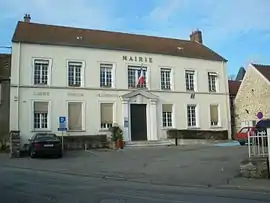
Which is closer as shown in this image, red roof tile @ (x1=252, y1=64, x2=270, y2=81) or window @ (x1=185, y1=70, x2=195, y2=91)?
window @ (x1=185, y1=70, x2=195, y2=91)

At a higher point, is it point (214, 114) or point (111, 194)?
point (214, 114)

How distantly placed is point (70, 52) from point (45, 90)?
159 inches

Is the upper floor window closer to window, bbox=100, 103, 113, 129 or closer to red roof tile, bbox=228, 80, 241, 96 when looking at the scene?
window, bbox=100, 103, 113, 129

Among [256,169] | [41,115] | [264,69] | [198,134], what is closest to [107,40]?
[41,115]

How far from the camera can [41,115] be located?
33.3 metres

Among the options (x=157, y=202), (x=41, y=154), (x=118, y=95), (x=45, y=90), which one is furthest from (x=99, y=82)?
(x=157, y=202)

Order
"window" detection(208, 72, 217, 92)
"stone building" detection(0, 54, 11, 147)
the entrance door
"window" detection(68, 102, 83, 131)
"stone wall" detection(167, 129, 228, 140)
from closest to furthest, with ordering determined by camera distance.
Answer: "stone building" detection(0, 54, 11, 147) → "window" detection(68, 102, 83, 131) → the entrance door → "stone wall" detection(167, 129, 228, 140) → "window" detection(208, 72, 217, 92)

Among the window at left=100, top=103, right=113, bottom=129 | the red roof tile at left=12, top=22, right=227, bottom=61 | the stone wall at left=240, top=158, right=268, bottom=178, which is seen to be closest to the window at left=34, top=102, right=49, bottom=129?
the window at left=100, top=103, right=113, bottom=129

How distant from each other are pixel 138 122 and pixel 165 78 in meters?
5.34

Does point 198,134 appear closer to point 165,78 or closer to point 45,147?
point 165,78

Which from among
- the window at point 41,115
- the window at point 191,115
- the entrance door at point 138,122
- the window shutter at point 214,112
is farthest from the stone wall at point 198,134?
the window at point 41,115

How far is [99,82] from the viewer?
117 ft

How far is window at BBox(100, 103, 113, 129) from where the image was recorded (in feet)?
116

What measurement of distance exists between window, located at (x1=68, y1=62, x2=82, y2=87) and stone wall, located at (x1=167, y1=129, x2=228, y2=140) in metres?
9.40
